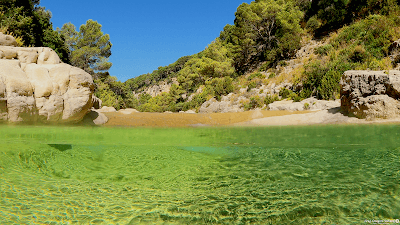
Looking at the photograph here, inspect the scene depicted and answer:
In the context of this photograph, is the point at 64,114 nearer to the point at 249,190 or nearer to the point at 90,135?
the point at 90,135

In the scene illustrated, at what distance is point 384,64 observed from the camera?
1401cm

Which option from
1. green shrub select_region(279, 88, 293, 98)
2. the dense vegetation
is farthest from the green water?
green shrub select_region(279, 88, 293, 98)

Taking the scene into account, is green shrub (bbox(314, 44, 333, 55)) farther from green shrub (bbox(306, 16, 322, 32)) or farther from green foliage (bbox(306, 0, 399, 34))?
green shrub (bbox(306, 16, 322, 32))

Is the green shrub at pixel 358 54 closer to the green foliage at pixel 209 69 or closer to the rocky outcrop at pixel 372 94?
the rocky outcrop at pixel 372 94

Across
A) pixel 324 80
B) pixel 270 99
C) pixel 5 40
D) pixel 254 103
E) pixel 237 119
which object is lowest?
pixel 237 119

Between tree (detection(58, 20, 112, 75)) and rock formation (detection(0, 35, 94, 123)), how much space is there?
1458cm

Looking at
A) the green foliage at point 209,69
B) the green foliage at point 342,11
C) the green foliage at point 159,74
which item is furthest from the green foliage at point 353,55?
the green foliage at point 159,74

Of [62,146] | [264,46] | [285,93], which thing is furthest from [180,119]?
[264,46]

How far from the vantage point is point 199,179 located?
3.07 metres

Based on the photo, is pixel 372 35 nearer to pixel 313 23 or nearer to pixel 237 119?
pixel 313 23

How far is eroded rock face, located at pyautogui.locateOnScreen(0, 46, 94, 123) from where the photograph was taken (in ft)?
21.8

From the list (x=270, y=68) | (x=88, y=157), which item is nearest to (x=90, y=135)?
(x=88, y=157)

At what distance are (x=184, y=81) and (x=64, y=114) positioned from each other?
2421 centimetres

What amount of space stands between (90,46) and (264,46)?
18.4m
